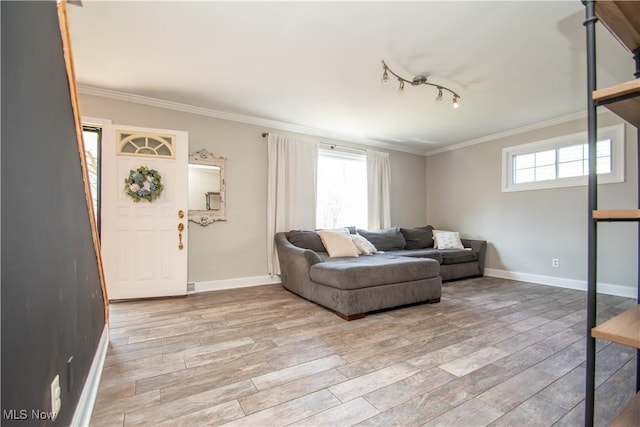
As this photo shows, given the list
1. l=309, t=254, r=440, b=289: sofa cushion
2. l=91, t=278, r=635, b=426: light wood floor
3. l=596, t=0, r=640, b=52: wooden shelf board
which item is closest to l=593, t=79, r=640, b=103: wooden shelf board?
l=596, t=0, r=640, b=52: wooden shelf board

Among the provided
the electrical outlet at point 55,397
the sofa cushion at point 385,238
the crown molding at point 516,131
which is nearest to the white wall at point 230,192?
the sofa cushion at point 385,238

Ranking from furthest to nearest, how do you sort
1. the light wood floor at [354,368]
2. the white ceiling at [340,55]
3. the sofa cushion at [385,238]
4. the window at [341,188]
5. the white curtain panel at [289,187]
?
the window at [341,188] → the sofa cushion at [385,238] → the white curtain panel at [289,187] → the white ceiling at [340,55] → the light wood floor at [354,368]

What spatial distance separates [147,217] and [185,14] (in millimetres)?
2286

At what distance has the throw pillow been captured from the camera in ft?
16.9

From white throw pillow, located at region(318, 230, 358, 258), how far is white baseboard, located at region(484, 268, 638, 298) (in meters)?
2.75

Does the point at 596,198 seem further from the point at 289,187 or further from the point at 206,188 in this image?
the point at 206,188

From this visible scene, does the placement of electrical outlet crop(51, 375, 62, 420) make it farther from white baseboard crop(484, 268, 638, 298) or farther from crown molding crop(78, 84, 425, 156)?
white baseboard crop(484, 268, 638, 298)

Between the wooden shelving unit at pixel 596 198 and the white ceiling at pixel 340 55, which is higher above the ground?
the white ceiling at pixel 340 55

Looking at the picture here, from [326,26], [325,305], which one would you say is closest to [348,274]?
[325,305]

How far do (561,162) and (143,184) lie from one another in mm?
5665

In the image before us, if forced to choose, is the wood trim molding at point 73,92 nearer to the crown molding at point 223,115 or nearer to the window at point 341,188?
the crown molding at point 223,115

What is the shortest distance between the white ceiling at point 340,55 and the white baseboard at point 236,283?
91.6 inches

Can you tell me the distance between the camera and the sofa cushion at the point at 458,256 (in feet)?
14.8

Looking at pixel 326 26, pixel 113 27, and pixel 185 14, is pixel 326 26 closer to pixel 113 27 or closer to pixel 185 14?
pixel 185 14
